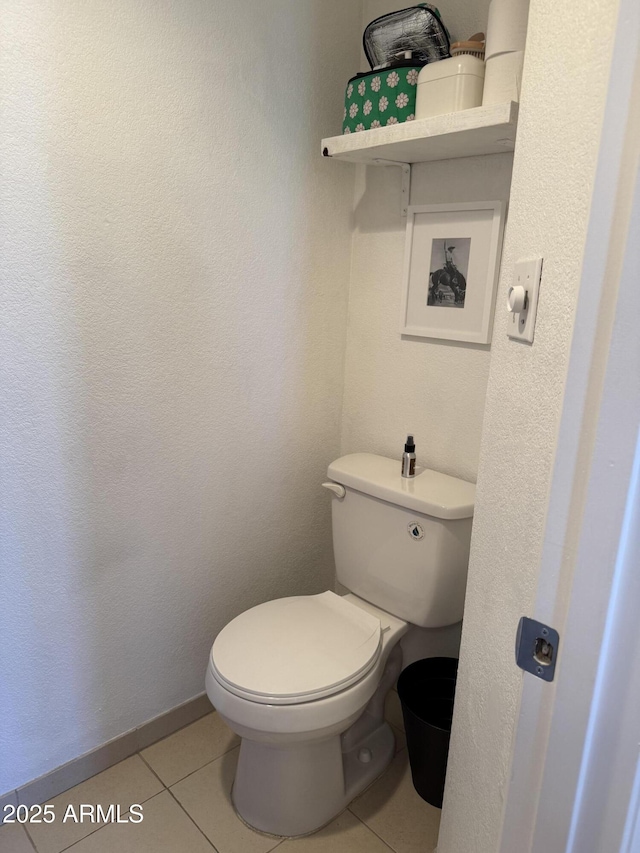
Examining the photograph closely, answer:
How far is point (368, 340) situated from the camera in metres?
1.85

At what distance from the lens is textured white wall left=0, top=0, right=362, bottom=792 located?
1276mm

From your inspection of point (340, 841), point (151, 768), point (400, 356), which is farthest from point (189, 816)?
point (400, 356)

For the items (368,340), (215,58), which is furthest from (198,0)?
(368,340)

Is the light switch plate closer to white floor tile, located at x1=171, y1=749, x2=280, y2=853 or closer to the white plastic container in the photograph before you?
the white plastic container

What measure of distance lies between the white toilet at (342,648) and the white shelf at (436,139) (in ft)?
2.70

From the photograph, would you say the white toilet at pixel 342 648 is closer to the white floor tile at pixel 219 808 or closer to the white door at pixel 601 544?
the white floor tile at pixel 219 808

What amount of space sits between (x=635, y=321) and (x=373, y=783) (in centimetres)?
152

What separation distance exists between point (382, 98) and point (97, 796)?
6.15 ft

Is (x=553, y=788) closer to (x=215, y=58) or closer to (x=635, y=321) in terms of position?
(x=635, y=321)

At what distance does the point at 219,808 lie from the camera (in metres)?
1.52

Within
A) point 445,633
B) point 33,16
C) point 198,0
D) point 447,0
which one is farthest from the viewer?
point 445,633

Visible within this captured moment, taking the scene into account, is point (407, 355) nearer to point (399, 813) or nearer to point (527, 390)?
point (527, 390)

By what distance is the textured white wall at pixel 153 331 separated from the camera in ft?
4.19

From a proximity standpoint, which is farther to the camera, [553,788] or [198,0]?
[198,0]
